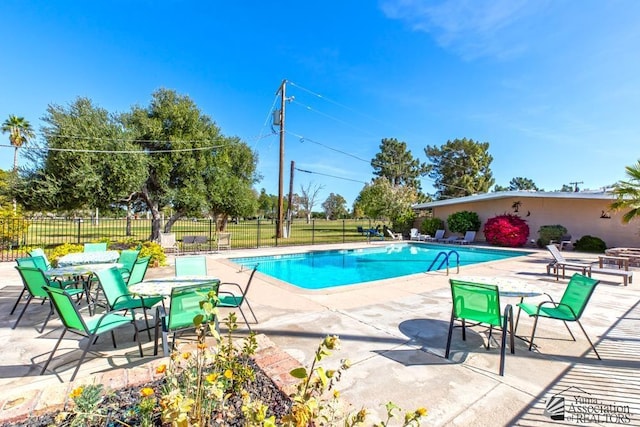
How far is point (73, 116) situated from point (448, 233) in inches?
836

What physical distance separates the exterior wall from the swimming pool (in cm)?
444

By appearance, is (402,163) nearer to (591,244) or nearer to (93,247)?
(591,244)

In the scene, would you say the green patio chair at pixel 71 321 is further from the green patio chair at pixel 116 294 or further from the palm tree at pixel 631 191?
the palm tree at pixel 631 191

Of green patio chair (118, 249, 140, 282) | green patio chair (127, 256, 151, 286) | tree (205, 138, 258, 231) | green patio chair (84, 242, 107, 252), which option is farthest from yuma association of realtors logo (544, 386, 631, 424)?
tree (205, 138, 258, 231)

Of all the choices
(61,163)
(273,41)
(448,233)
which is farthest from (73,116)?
(448,233)

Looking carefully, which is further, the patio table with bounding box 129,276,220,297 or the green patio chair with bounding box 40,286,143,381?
the patio table with bounding box 129,276,220,297

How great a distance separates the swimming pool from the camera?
33.0 ft

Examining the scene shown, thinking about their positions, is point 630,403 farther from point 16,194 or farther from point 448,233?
point 448,233

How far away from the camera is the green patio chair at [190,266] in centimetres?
462

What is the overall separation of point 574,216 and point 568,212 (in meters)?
0.34

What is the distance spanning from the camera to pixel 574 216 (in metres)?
15.9

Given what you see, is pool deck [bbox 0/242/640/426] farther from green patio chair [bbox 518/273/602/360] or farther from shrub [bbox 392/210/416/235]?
shrub [bbox 392/210/416/235]

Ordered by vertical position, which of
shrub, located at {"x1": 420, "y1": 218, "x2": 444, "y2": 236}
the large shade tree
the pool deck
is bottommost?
the pool deck

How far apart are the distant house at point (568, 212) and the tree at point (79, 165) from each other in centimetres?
1865
